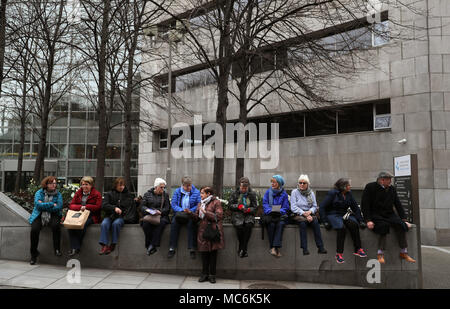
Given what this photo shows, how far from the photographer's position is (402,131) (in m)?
13.9

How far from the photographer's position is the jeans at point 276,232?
6.68 m

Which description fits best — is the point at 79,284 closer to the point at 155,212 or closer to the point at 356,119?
the point at 155,212

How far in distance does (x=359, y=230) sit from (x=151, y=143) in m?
20.4

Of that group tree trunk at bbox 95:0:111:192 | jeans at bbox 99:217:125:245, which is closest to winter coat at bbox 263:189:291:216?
jeans at bbox 99:217:125:245

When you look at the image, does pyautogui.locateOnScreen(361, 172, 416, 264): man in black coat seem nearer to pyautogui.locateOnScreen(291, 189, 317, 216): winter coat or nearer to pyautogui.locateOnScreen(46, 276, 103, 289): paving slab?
pyautogui.locateOnScreen(291, 189, 317, 216): winter coat

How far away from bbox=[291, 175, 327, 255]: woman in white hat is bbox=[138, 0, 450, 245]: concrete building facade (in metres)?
6.76

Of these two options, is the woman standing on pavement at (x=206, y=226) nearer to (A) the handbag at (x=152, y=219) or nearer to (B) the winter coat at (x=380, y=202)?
(A) the handbag at (x=152, y=219)

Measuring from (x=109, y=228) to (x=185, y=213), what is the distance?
1.60 m

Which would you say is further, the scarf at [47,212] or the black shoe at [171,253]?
the scarf at [47,212]

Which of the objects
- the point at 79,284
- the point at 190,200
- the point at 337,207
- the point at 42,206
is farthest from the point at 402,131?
the point at 42,206

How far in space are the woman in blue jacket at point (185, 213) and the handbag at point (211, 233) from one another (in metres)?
0.44

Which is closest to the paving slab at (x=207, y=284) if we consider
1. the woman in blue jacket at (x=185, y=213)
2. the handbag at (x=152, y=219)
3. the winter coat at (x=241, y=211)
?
the woman in blue jacket at (x=185, y=213)

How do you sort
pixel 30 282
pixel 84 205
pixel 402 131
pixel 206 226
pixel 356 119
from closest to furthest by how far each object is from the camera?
pixel 30 282, pixel 206 226, pixel 84 205, pixel 402 131, pixel 356 119

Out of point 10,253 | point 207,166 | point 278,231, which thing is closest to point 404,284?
point 278,231
